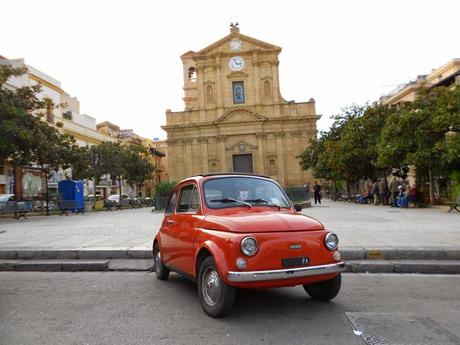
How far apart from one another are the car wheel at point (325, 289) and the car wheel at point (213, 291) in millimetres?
1300

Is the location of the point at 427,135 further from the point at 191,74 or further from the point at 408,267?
the point at 191,74

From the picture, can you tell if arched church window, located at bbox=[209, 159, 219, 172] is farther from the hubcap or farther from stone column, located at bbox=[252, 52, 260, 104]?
the hubcap

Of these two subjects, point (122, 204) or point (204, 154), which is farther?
point (204, 154)

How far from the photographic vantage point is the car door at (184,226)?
540 cm

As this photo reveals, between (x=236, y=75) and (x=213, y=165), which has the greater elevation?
(x=236, y=75)

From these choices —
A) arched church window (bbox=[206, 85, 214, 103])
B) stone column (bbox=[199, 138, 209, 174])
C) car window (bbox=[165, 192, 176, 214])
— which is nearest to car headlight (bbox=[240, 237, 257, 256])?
car window (bbox=[165, 192, 176, 214])

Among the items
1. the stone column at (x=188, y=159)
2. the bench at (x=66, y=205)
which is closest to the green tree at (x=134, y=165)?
the stone column at (x=188, y=159)

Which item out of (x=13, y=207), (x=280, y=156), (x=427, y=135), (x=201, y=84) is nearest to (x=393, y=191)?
(x=427, y=135)

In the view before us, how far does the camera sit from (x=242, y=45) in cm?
5056

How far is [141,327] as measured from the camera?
4.42 metres

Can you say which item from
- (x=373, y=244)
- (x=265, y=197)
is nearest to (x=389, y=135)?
(x=373, y=244)

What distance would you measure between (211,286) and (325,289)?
1.45 metres

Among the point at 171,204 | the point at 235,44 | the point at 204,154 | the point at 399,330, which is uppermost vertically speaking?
the point at 235,44

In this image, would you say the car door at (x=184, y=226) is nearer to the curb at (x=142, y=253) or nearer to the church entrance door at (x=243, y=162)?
the curb at (x=142, y=253)
